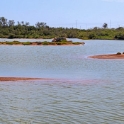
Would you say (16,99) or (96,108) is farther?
(16,99)

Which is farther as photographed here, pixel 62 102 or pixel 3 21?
pixel 3 21

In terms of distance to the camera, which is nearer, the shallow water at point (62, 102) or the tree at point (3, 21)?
the shallow water at point (62, 102)

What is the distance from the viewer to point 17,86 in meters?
17.8

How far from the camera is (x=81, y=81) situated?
1959cm

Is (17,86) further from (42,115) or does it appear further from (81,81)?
(42,115)

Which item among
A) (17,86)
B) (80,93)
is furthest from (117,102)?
(17,86)

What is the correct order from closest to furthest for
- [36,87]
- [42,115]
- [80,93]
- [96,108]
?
[42,115]
[96,108]
[80,93]
[36,87]

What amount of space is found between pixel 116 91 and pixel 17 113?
5727 mm

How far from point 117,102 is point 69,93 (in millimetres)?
2840

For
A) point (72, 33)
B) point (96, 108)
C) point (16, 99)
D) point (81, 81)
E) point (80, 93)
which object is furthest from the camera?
point (72, 33)

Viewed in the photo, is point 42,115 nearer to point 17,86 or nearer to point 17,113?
point 17,113

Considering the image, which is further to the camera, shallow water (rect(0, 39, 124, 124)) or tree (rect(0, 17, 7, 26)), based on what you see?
tree (rect(0, 17, 7, 26))

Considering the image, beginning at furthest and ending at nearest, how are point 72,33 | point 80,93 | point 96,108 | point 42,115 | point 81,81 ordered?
1. point 72,33
2. point 81,81
3. point 80,93
4. point 96,108
5. point 42,115

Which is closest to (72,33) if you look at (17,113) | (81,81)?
(81,81)
